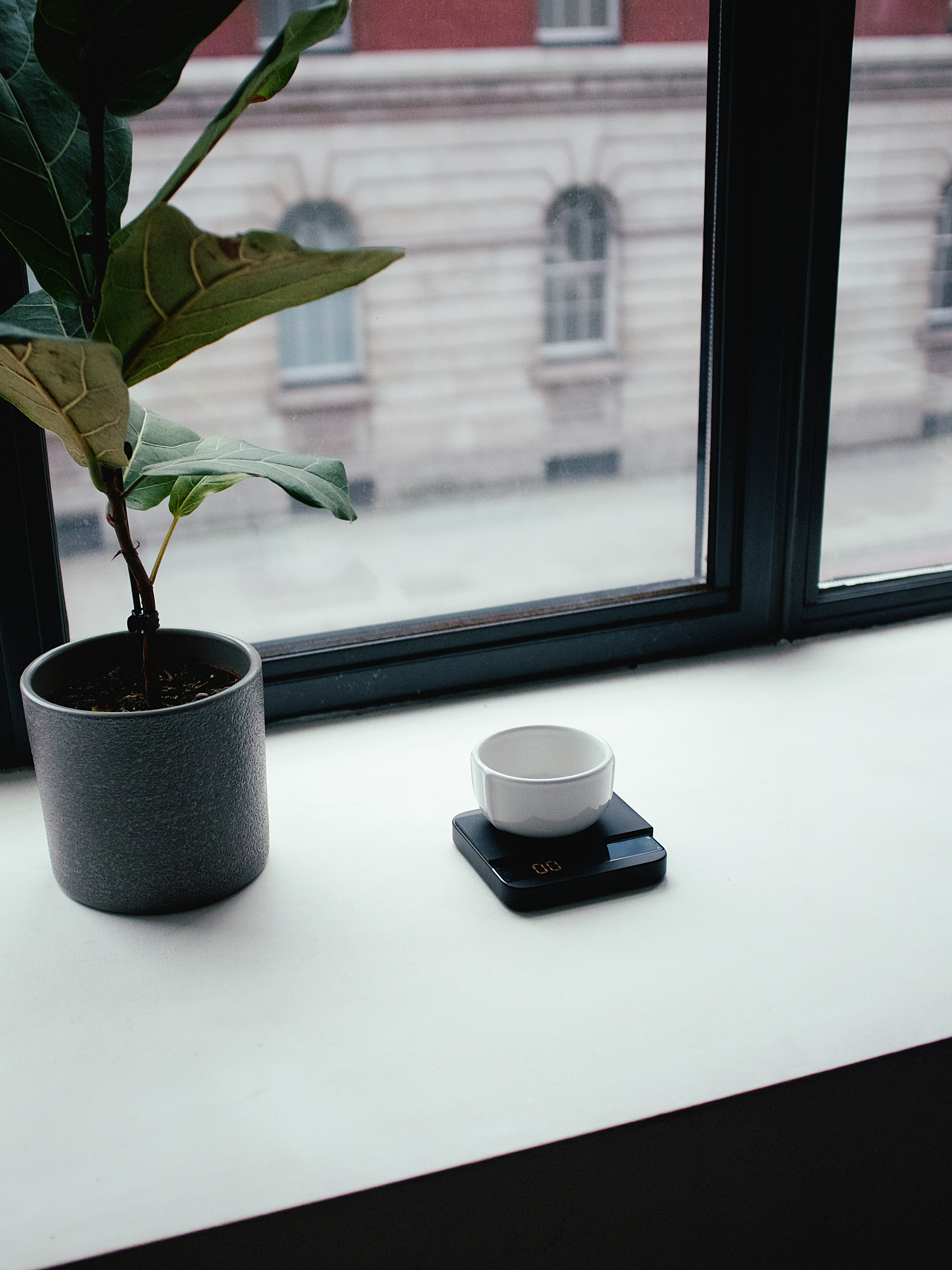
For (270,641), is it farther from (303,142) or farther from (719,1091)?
(719,1091)

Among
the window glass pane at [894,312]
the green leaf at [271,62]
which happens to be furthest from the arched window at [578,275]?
the green leaf at [271,62]

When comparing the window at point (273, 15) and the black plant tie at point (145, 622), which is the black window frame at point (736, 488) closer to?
the black plant tie at point (145, 622)

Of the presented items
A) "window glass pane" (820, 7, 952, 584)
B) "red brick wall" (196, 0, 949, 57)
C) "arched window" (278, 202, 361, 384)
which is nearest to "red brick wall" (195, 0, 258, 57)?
"red brick wall" (196, 0, 949, 57)

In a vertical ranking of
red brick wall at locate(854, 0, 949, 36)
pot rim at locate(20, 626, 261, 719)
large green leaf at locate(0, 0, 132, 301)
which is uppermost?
red brick wall at locate(854, 0, 949, 36)

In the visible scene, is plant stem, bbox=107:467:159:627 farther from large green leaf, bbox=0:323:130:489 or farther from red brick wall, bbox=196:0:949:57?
red brick wall, bbox=196:0:949:57

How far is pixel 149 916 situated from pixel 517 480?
0.64 m

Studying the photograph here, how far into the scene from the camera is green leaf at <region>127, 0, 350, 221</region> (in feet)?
2.23

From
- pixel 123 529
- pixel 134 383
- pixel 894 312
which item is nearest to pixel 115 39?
pixel 134 383

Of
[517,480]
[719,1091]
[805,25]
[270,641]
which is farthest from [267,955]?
[805,25]

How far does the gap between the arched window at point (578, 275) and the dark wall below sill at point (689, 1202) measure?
802 millimetres

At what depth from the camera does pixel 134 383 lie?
776 millimetres

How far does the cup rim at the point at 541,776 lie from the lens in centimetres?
90

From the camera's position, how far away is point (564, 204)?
1202 millimetres

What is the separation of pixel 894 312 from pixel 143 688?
3.26ft
